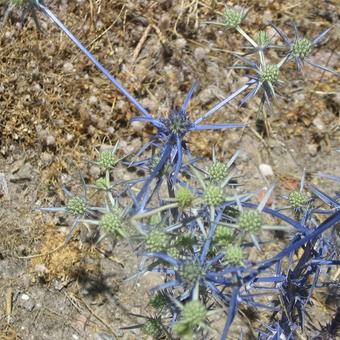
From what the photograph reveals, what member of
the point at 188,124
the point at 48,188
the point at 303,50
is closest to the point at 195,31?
the point at 48,188

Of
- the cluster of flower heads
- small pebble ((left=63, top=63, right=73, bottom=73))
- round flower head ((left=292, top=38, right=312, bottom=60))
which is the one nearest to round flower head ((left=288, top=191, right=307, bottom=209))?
the cluster of flower heads

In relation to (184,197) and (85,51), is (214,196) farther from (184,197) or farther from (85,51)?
(85,51)

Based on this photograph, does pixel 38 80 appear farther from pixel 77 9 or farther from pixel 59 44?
pixel 77 9

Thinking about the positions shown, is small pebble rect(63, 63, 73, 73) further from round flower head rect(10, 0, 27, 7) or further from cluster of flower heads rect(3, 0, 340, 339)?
round flower head rect(10, 0, 27, 7)

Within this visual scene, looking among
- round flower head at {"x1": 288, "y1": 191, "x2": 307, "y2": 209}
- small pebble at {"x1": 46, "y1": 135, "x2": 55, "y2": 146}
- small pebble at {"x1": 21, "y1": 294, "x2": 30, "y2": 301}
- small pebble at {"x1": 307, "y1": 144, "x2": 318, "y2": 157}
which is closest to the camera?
round flower head at {"x1": 288, "y1": 191, "x2": 307, "y2": 209}

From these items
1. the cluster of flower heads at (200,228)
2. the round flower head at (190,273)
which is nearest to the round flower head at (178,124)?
the cluster of flower heads at (200,228)

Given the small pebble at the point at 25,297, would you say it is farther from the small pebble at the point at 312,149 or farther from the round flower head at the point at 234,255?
the small pebble at the point at 312,149

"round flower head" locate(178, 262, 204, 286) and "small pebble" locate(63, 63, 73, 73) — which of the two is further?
"small pebble" locate(63, 63, 73, 73)
